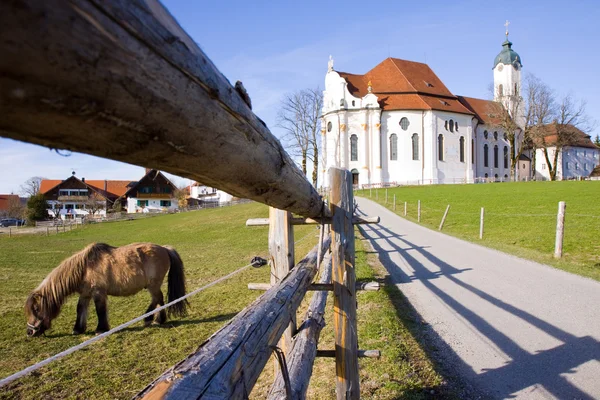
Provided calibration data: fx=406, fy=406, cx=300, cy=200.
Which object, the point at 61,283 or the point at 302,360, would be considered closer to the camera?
the point at 302,360

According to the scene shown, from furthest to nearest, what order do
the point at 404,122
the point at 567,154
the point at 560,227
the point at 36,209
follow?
the point at 567,154
the point at 404,122
the point at 36,209
the point at 560,227

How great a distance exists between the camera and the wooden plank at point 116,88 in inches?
17.6

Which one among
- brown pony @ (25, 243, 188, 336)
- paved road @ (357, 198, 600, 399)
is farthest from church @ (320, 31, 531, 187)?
brown pony @ (25, 243, 188, 336)

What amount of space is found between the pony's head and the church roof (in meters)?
48.0

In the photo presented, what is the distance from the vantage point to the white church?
49.4m

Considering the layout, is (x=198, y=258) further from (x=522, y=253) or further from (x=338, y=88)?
(x=338, y=88)

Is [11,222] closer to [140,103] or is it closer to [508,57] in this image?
[140,103]

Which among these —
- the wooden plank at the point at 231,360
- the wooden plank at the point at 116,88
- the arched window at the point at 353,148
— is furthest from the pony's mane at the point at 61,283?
the arched window at the point at 353,148

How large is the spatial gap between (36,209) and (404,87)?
151 feet

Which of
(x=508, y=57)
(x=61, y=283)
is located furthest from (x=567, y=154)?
(x=61, y=283)

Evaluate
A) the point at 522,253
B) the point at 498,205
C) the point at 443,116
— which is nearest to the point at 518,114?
the point at 443,116

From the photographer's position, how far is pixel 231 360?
122cm

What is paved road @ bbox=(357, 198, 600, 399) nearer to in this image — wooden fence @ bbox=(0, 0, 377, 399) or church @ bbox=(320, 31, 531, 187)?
wooden fence @ bbox=(0, 0, 377, 399)

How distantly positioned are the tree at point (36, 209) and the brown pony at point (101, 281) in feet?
154
